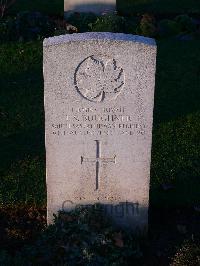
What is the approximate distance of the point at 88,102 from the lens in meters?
5.49

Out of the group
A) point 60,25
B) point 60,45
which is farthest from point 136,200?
point 60,25

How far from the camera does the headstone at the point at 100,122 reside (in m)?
5.30

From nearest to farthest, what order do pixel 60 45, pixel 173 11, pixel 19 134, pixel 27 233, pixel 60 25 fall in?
pixel 60 45 → pixel 27 233 → pixel 19 134 → pixel 60 25 → pixel 173 11

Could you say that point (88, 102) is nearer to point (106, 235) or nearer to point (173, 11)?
point (106, 235)

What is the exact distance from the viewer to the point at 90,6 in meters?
11.4

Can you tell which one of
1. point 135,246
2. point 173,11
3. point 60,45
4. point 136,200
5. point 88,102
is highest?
point 173,11

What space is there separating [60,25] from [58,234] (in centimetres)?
598

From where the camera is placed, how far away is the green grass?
22.4 feet

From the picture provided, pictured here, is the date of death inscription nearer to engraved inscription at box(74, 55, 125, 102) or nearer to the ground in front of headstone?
engraved inscription at box(74, 55, 125, 102)

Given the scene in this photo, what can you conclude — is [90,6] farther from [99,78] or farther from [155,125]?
[99,78]

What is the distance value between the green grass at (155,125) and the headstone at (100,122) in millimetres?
763

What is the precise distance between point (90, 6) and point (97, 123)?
6263mm

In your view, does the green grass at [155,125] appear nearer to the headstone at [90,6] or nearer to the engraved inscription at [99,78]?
the headstone at [90,6]

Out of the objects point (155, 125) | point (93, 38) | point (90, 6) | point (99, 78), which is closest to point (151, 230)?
point (99, 78)
